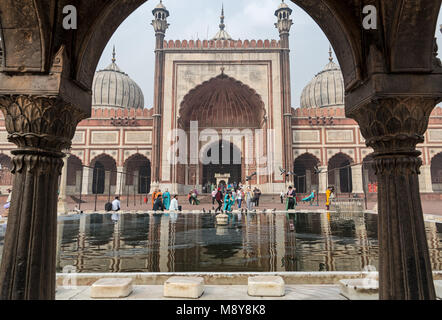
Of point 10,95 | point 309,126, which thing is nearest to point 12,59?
point 10,95

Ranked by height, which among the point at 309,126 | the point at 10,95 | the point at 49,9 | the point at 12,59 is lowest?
the point at 10,95

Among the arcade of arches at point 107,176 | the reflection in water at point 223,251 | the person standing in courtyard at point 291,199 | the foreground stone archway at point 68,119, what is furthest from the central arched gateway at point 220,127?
the foreground stone archway at point 68,119

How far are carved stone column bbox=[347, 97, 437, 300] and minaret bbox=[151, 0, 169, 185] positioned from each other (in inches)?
813

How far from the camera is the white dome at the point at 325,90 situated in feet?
94.1

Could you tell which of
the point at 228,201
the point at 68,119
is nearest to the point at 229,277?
the point at 68,119

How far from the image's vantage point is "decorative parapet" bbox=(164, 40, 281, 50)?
22797 millimetres

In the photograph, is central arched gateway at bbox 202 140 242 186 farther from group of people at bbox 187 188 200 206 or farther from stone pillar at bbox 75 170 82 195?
stone pillar at bbox 75 170 82 195

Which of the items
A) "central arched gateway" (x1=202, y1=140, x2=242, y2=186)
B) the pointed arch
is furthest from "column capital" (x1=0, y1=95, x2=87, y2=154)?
"central arched gateway" (x1=202, y1=140, x2=242, y2=186)

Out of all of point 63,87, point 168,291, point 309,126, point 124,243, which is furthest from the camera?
point 309,126

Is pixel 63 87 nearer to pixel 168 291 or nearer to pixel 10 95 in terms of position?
pixel 10 95

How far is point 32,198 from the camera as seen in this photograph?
1848 mm

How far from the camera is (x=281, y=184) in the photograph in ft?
71.5
